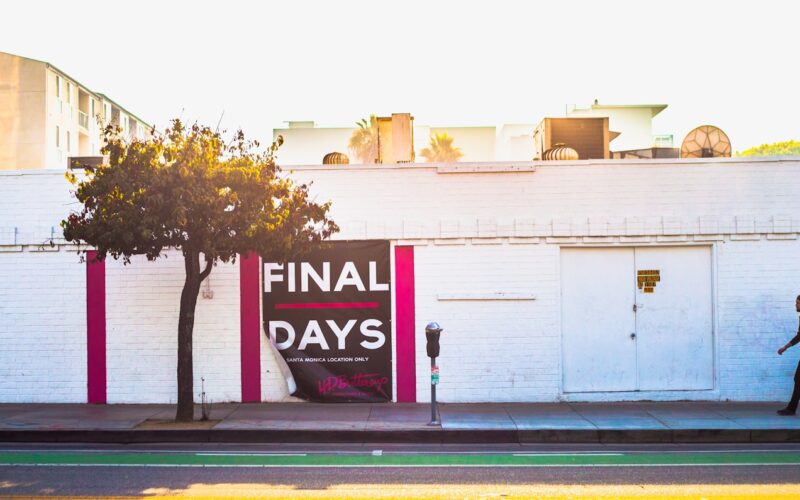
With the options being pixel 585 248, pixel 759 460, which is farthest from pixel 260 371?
pixel 759 460

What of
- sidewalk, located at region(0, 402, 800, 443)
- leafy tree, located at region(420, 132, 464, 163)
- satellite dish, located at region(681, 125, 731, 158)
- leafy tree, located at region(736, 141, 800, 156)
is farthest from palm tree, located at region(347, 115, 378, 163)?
sidewalk, located at region(0, 402, 800, 443)

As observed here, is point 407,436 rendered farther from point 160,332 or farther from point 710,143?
point 710,143

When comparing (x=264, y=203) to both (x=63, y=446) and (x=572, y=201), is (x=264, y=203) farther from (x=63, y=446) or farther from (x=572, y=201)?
(x=572, y=201)

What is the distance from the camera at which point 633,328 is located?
1451 cm

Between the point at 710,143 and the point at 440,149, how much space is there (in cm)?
4049

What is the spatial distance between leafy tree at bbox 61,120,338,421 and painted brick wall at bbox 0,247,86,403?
9.53 ft

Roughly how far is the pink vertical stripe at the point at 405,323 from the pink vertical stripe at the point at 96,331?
508cm

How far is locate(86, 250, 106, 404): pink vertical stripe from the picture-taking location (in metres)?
14.4

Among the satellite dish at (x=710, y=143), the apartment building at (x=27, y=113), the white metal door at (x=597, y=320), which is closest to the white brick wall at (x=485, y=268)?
the white metal door at (x=597, y=320)

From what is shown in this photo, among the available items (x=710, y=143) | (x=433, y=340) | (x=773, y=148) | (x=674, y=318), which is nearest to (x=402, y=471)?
(x=433, y=340)

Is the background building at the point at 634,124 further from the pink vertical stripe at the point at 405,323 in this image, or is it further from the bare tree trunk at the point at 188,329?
the bare tree trunk at the point at 188,329

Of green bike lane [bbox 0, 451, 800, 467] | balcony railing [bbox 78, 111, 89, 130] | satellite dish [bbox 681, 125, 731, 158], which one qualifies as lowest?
green bike lane [bbox 0, 451, 800, 467]

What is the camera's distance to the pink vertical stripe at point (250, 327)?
14.4 m

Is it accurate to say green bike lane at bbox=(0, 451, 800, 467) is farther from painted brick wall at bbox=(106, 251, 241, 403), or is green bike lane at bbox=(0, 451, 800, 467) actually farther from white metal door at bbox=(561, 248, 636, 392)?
white metal door at bbox=(561, 248, 636, 392)
